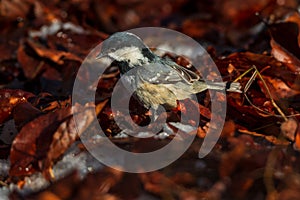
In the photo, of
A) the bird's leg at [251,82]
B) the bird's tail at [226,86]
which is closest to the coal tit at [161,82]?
the bird's tail at [226,86]

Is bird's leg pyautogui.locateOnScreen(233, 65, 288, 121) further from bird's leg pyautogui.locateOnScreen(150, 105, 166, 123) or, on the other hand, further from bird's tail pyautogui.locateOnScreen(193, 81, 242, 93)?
bird's leg pyautogui.locateOnScreen(150, 105, 166, 123)

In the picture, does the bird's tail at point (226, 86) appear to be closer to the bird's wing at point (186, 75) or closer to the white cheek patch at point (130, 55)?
the bird's wing at point (186, 75)

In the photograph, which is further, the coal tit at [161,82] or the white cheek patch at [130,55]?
the white cheek patch at [130,55]

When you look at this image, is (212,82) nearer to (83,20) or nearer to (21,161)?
(21,161)

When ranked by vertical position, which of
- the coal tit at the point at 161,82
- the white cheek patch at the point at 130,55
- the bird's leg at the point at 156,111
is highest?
the white cheek patch at the point at 130,55

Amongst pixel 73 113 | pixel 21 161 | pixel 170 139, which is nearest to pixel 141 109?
pixel 170 139

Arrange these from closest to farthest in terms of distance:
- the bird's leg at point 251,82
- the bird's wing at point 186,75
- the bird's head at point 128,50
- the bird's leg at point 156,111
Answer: the bird's leg at point 251,82 < the bird's leg at point 156,111 < the bird's wing at point 186,75 < the bird's head at point 128,50

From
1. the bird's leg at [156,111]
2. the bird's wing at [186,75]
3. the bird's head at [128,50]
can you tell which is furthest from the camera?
the bird's head at [128,50]

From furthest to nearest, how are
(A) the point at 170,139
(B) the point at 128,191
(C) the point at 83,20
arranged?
(C) the point at 83,20, (A) the point at 170,139, (B) the point at 128,191
